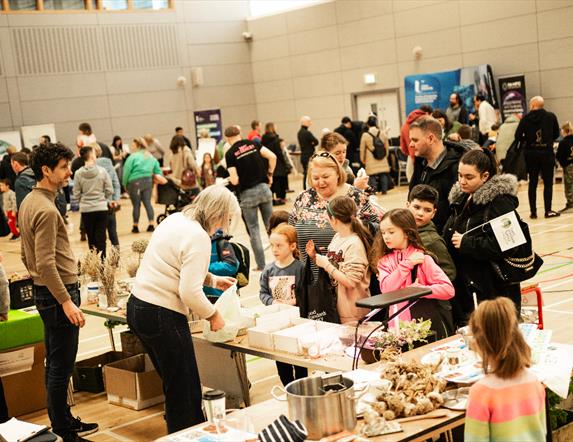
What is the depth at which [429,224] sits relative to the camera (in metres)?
4.83

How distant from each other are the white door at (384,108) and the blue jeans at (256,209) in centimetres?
1084

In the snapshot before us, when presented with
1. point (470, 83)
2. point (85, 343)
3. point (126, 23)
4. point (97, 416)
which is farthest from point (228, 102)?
point (97, 416)

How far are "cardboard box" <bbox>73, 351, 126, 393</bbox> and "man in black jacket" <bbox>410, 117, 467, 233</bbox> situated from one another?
8.58 feet

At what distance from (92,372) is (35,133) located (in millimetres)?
14832

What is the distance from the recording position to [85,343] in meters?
7.62

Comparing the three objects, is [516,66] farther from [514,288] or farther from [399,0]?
[514,288]

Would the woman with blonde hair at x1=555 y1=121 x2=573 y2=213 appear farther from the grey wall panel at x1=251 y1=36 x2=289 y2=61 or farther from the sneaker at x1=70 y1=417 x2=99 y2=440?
the grey wall panel at x1=251 y1=36 x2=289 y2=61

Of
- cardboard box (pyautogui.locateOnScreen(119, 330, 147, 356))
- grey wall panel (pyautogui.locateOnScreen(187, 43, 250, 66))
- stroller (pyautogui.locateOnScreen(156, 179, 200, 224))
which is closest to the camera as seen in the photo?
cardboard box (pyautogui.locateOnScreen(119, 330, 147, 356))

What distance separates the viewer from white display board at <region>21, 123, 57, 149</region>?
65.3 feet

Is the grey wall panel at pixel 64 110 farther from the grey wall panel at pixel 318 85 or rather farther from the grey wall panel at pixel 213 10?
the grey wall panel at pixel 318 85

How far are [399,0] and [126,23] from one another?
22.7 ft

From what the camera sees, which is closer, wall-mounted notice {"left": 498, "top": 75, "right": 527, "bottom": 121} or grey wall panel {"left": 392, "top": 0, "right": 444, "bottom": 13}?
wall-mounted notice {"left": 498, "top": 75, "right": 527, "bottom": 121}

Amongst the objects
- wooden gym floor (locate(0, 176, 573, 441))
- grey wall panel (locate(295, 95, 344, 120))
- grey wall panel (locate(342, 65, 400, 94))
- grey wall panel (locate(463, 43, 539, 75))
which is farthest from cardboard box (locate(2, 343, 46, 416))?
grey wall panel (locate(295, 95, 344, 120))

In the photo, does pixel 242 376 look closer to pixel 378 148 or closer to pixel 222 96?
pixel 378 148
